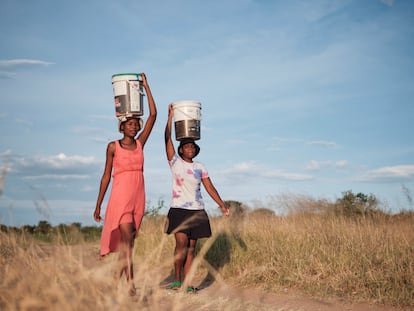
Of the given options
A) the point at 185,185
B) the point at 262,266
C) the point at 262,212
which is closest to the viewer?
the point at 185,185

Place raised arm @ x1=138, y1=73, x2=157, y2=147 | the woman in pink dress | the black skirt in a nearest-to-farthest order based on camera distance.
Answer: the woman in pink dress → raised arm @ x1=138, y1=73, x2=157, y2=147 → the black skirt

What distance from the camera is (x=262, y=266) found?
7.66 meters

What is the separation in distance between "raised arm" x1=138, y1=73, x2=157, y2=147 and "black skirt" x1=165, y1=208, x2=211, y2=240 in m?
1.13

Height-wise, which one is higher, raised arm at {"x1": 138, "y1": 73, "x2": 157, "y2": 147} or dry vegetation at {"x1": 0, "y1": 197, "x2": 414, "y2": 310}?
raised arm at {"x1": 138, "y1": 73, "x2": 157, "y2": 147}

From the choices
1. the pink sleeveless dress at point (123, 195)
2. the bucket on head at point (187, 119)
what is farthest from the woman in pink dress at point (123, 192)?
the bucket on head at point (187, 119)

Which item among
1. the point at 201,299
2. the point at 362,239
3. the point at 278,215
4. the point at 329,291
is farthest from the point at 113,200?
the point at 278,215

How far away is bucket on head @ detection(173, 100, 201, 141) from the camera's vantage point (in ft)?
22.0

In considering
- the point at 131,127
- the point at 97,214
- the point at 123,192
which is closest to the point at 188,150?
the point at 131,127

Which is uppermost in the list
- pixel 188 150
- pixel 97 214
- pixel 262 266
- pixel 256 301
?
pixel 188 150

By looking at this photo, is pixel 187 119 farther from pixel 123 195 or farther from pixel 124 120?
pixel 123 195

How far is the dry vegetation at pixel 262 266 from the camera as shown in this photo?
3.88 meters

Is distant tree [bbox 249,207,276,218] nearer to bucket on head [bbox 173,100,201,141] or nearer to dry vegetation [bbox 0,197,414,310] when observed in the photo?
dry vegetation [bbox 0,197,414,310]

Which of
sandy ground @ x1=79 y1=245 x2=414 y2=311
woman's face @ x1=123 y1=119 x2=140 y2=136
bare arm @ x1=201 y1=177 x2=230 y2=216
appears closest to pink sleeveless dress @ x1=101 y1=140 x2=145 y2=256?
woman's face @ x1=123 y1=119 x2=140 y2=136

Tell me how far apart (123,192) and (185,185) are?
1170 millimetres
